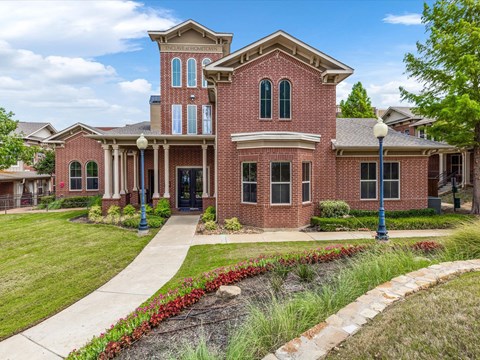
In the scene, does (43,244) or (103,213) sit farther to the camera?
(103,213)

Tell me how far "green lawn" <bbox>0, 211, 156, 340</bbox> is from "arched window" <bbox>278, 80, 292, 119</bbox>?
7716mm

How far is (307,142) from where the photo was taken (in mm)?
12484

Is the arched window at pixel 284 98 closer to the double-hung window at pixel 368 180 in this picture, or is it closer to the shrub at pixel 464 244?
the double-hung window at pixel 368 180

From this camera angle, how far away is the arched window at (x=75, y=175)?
22.5 m

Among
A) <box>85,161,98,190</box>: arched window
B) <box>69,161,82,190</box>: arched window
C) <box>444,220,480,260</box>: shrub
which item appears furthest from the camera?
<box>85,161,98,190</box>: arched window

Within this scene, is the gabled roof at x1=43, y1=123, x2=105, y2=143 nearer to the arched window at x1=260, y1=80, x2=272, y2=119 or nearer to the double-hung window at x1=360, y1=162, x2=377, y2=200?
the arched window at x1=260, y1=80, x2=272, y2=119

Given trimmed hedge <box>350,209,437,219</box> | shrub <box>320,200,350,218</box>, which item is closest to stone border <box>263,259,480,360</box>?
shrub <box>320,200,350,218</box>

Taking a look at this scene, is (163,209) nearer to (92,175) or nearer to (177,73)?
(177,73)

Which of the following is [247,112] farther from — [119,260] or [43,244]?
[43,244]

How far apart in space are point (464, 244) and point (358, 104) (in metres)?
25.4

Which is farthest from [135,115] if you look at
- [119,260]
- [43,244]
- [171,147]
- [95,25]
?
[119,260]

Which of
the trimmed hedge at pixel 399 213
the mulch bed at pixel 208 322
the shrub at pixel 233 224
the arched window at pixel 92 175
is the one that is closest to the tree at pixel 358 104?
the trimmed hedge at pixel 399 213

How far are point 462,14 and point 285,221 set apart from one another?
12.9m

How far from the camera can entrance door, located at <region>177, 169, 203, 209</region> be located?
17516 mm
